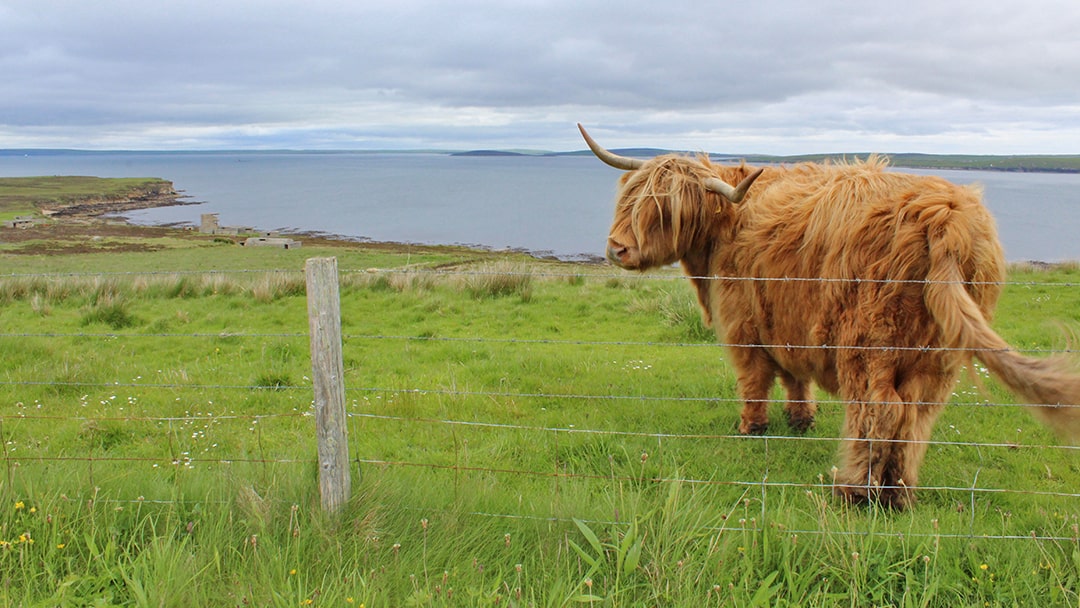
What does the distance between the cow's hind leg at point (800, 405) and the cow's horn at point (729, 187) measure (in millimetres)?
1494

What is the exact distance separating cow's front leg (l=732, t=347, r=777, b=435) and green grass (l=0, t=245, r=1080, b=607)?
25 cm

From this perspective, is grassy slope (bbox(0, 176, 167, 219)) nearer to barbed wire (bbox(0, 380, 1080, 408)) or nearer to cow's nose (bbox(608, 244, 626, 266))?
barbed wire (bbox(0, 380, 1080, 408))

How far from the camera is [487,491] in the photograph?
11.2 feet

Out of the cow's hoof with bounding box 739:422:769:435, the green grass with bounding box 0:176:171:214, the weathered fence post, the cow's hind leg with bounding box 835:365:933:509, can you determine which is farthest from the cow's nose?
the green grass with bounding box 0:176:171:214

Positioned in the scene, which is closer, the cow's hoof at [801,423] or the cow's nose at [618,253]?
the cow's nose at [618,253]

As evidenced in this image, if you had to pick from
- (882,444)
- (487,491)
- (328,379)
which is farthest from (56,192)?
(882,444)

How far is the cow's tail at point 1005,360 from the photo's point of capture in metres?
2.89

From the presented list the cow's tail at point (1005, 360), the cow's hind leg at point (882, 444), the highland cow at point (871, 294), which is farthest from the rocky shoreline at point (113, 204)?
the cow's tail at point (1005, 360)

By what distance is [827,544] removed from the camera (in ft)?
9.66

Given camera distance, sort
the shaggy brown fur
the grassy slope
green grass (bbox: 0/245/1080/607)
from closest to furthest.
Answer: green grass (bbox: 0/245/1080/607)
the shaggy brown fur
the grassy slope

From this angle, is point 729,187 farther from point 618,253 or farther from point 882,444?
point 882,444

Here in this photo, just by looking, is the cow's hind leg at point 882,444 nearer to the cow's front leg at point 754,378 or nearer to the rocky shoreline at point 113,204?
the cow's front leg at point 754,378

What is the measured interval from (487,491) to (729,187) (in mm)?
2436

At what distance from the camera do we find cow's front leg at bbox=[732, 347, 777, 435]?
4.80 m
